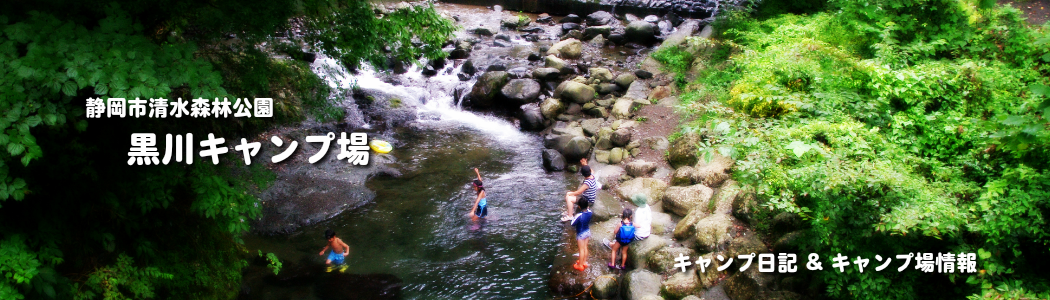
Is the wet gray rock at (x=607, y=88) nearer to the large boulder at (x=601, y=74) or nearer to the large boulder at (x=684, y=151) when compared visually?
the large boulder at (x=601, y=74)

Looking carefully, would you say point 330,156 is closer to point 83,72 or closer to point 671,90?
point 83,72

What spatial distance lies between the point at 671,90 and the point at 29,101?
13.0 m

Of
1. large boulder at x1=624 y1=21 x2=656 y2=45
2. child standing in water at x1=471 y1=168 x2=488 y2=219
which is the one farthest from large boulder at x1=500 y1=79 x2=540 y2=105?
large boulder at x1=624 y1=21 x2=656 y2=45

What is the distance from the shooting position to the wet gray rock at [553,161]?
11.9 m

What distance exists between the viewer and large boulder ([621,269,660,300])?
23.7 ft

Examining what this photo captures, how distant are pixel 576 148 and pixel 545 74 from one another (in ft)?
14.6

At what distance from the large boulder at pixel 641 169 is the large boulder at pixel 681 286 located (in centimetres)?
376

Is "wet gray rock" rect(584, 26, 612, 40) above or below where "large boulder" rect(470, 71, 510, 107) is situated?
above

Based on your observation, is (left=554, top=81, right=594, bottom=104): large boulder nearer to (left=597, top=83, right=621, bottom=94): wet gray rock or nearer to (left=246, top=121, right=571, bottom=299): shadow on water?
(left=597, top=83, right=621, bottom=94): wet gray rock

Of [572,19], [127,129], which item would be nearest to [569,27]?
[572,19]

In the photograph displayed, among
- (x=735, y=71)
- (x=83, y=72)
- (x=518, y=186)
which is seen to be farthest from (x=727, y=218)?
(x=83, y=72)

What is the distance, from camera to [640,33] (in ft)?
65.9

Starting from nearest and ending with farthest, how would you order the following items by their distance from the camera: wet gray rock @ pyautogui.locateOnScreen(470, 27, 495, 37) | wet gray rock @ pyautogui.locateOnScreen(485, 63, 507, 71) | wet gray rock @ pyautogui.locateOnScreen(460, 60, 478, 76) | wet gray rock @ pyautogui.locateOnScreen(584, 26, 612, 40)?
wet gray rock @ pyautogui.locateOnScreen(485, 63, 507, 71) → wet gray rock @ pyautogui.locateOnScreen(460, 60, 478, 76) → wet gray rock @ pyautogui.locateOnScreen(584, 26, 612, 40) → wet gray rock @ pyautogui.locateOnScreen(470, 27, 495, 37)

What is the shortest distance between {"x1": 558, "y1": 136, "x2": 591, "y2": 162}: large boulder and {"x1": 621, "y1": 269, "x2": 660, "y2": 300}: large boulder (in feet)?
15.8
